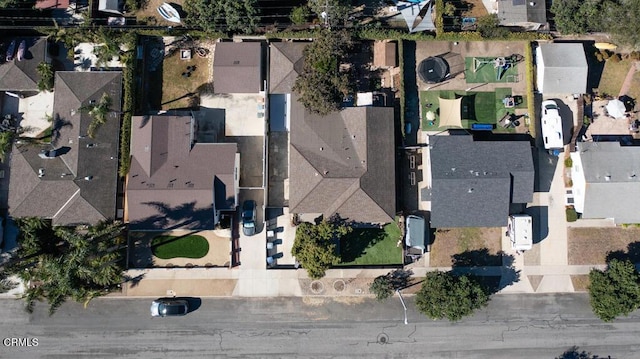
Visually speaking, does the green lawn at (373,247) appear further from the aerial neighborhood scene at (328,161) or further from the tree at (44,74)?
the tree at (44,74)

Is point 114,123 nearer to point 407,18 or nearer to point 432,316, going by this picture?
point 407,18

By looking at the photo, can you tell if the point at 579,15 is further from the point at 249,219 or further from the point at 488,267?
the point at 249,219

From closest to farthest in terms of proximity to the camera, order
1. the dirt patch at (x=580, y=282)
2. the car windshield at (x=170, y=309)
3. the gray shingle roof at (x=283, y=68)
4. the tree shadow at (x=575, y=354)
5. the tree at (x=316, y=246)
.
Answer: the tree at (x=316, y=246) < the car windshield at (x=170, y=309) < the gray shingle roof at (x=283, y=68) < the tree shadow at (x=575, y=354) < the dirt patch at (x=580, y=282)

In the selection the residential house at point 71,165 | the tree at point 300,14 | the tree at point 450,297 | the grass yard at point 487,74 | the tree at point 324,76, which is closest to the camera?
the tree at point 450,297

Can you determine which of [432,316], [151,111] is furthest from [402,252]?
[151,111]

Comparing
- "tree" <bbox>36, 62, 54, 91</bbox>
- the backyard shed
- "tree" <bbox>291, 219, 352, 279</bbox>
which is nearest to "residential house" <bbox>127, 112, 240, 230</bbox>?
"tree" <bbox>291, 219, 352, 279</bbox>

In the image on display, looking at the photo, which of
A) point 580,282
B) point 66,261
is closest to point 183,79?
point 66,261

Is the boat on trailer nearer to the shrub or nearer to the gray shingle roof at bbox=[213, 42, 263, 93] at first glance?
the gray shingle roof at bbox=[213, 42, 263, 93]

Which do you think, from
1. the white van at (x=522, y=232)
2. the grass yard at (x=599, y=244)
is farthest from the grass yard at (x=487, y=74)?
the grass yard at (x=599, y=244)
